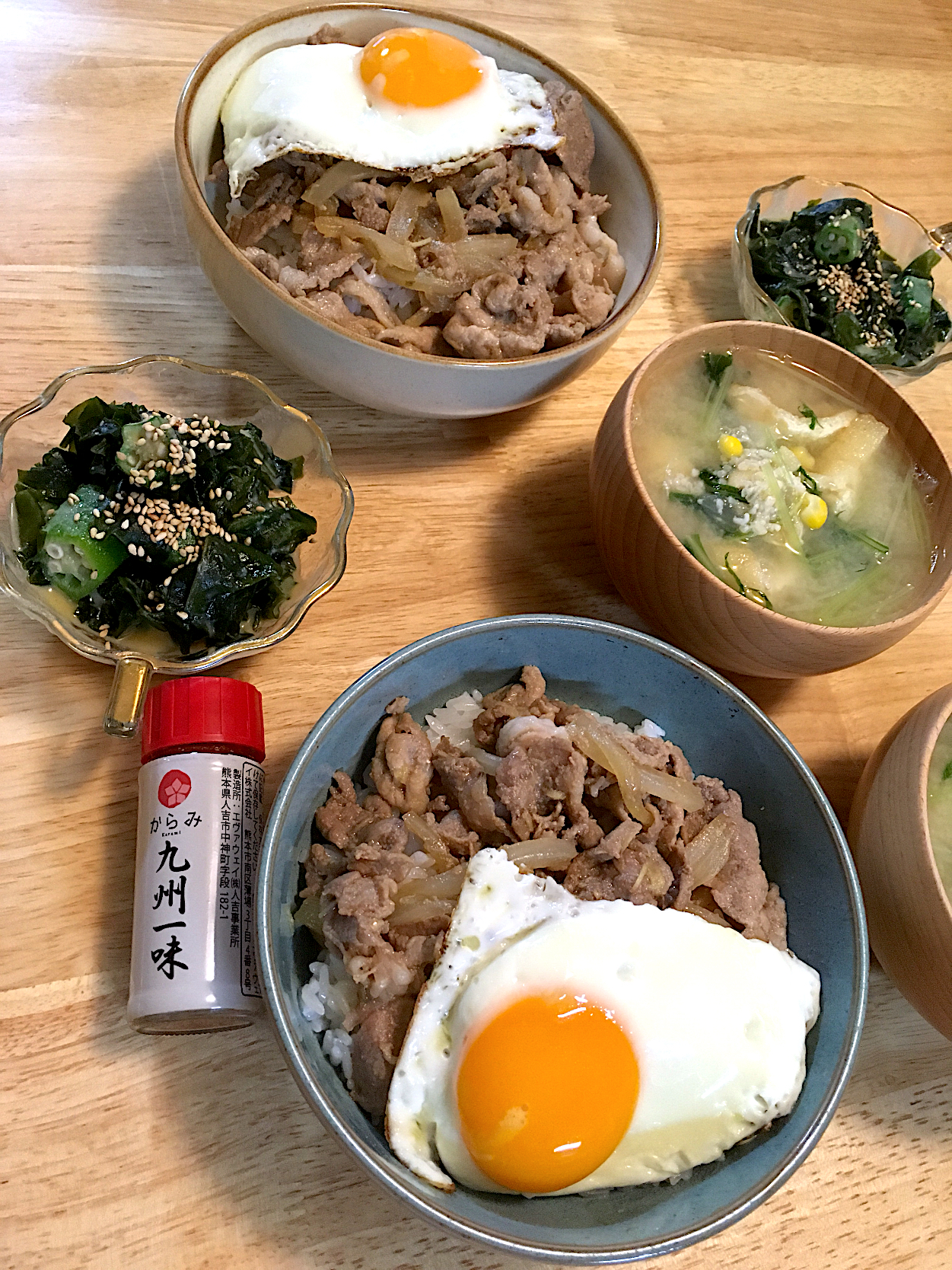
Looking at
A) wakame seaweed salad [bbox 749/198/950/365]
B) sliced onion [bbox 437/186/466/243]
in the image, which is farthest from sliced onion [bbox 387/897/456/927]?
wakame seaweed salad [bbox 749/198/950/365]

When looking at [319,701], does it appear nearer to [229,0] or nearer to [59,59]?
[59,59]

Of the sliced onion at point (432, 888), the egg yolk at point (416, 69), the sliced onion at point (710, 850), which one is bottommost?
the sliced onion at point (710, 850)

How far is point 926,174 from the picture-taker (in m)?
3.12

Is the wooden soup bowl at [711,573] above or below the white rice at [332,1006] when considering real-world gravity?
above

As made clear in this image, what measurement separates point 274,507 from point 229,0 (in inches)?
66.3

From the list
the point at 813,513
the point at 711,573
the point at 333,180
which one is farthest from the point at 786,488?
the point at 333,180

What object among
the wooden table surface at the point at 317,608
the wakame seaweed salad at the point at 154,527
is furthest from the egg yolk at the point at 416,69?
the wakame seaweed salad at the point at 154,527

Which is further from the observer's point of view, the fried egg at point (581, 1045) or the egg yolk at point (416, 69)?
the egg yolk at point (416, 69)

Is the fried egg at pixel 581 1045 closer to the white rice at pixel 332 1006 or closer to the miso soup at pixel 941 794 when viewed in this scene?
the white rice at pixel 332 1006

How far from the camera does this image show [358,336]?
1755 millimetres

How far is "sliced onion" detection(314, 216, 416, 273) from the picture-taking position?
6.27 ft

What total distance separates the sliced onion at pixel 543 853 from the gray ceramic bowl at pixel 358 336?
87 centimetres

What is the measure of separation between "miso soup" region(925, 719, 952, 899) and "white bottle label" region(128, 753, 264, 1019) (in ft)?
3.87

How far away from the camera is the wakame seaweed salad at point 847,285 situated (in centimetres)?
241
